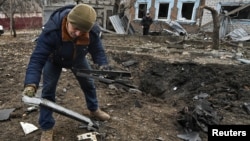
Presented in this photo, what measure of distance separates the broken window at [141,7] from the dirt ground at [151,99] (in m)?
10.9

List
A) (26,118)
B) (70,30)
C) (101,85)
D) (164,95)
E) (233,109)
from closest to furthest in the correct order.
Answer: (70,30) < (26,118) < (233,109) < (101,85) < (164,95)

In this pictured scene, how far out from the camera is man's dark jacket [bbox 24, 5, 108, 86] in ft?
8.09

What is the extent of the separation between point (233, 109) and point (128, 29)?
12.8m

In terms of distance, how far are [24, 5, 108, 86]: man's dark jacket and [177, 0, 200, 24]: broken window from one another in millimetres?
14121

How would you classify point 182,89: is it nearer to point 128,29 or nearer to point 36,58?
point 36,58

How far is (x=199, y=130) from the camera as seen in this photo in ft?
11.2

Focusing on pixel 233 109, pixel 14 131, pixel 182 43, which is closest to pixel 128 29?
pixel 182 43

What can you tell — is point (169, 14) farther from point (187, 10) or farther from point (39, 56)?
point (39, 56)

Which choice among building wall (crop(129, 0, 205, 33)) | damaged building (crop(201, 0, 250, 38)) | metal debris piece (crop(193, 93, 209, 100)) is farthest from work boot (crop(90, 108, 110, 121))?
building wall (crop(129, 0, 205, 33))

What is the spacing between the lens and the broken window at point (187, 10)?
15851mm

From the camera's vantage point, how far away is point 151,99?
455 centimetres

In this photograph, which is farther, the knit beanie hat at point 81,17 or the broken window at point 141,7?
the broken window at point 141,7

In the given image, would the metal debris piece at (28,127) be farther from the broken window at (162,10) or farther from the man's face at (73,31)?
the broken window at (162,10)

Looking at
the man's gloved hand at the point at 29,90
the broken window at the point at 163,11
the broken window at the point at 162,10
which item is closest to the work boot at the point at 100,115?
the man's gloved hand at the point at 29,90
